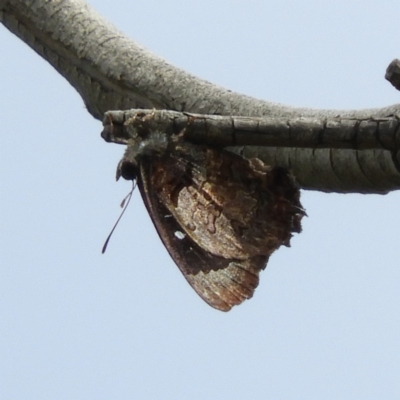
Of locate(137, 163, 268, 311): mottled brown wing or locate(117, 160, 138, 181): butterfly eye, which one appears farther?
locate(117, 160, 138, 181): butterfly eye

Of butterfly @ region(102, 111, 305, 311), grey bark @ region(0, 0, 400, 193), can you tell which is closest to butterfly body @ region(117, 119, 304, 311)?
butterfly @ region(102, 111, 305, 311)

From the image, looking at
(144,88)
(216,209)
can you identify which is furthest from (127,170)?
(144,88)

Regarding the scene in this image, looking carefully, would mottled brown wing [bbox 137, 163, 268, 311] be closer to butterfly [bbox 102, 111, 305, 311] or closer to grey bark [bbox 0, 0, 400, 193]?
butterfly [bbox 102, 111, 305, 311]

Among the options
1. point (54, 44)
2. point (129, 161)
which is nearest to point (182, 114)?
point (129, 161)

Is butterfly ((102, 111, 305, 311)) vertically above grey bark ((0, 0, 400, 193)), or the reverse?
grey bark ((0, 0, 400, 193))

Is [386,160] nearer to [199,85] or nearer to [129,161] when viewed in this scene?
[129,161]

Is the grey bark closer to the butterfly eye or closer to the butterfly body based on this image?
the butterfly body
